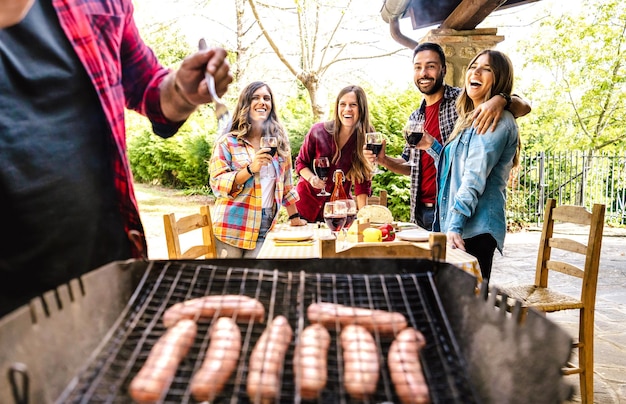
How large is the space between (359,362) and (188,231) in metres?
1.80

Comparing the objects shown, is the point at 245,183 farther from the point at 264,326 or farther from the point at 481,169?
the point at 264,326

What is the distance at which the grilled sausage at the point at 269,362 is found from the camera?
879 mm

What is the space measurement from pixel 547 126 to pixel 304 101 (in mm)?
6794

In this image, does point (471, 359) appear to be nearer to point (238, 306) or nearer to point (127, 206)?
point (238, 306)

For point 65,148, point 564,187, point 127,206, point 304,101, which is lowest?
point 564,187

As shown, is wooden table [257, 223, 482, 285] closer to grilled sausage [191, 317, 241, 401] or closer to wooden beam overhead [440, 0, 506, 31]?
grilled sausage [191, 317, 241, 401]

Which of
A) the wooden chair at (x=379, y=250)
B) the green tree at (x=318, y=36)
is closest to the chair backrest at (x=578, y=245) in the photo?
the wooden chair at (x=379, y=250)

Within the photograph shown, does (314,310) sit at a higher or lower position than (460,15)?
lower

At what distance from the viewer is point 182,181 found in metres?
9.68

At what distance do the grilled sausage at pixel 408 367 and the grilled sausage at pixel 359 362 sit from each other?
1.5 inches

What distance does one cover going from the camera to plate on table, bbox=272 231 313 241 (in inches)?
102

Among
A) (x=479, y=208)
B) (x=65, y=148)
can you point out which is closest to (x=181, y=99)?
(x=65, y=148)

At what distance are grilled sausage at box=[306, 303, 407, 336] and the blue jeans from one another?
2.00 m

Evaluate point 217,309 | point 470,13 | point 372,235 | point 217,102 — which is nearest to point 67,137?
point 217,102
